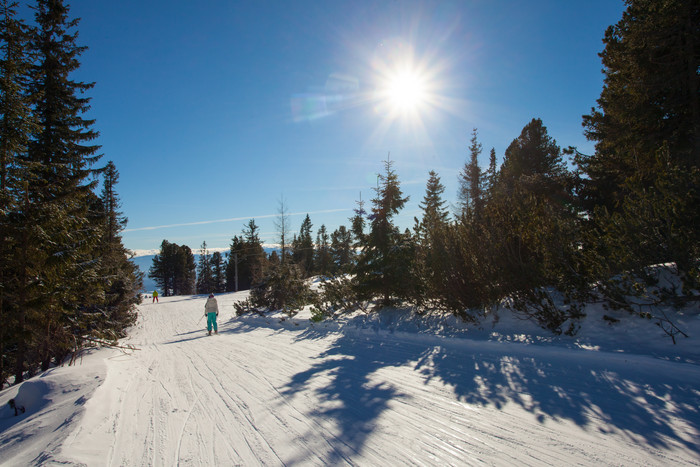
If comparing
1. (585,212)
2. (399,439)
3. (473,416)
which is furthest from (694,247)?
(585,212)

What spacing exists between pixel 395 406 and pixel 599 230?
336 inches

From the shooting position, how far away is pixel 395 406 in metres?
4.09

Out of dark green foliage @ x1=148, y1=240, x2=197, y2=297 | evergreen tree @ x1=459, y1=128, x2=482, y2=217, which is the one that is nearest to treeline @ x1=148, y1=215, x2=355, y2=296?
dark green foliage @ x1=148, y1=240, x2=197, y2=297

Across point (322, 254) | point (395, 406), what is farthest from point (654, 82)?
point (322, 254)

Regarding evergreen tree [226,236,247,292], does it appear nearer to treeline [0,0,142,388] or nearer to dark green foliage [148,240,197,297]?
dark green foliage [148,240,197,297]

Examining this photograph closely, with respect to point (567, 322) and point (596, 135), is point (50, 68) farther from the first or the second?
point (596, 135)

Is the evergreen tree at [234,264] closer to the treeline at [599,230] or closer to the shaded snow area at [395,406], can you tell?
the treeline at [599,230]

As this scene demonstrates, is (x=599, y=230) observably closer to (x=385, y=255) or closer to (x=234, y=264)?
(x=385, y=255)

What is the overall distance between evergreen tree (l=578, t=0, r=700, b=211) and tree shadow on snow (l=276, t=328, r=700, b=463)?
5077mm

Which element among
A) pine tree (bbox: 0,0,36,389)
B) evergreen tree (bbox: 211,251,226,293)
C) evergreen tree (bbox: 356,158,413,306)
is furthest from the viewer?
evergreen tree (bbox: 211,251,226,293)

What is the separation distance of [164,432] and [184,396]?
1256 millimetres

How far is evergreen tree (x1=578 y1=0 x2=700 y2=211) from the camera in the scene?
8203 millimetres

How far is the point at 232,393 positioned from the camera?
4.93 meters

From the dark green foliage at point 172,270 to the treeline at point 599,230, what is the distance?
56265 millimetres
